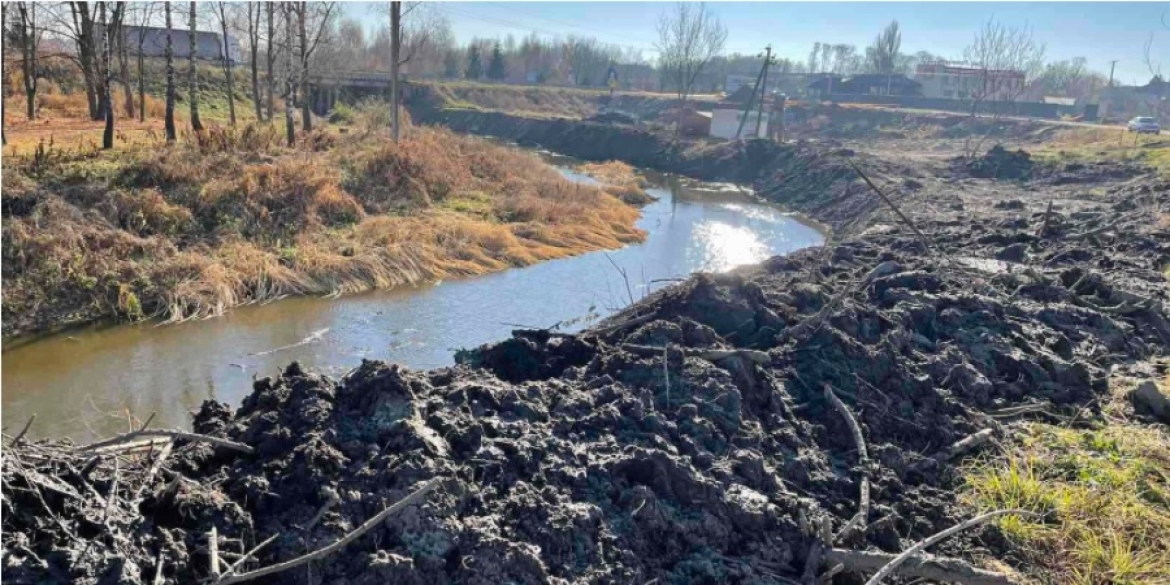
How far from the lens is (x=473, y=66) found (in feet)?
252

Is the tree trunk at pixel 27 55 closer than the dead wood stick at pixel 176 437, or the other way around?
the dead wood stick at pixel 176 437

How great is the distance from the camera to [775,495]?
5980mm

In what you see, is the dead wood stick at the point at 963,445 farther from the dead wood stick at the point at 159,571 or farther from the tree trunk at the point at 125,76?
the tree trunk at the point at 125,76

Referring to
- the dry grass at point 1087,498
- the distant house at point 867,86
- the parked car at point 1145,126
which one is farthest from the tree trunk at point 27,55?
the distant house at point 867,86

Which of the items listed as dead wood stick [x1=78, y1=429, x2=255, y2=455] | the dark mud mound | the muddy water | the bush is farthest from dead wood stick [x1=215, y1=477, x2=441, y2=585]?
the bush

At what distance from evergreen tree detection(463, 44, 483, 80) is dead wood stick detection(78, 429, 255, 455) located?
7562 cm

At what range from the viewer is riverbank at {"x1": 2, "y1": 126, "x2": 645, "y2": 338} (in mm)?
12727

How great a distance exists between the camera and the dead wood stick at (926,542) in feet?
16.7

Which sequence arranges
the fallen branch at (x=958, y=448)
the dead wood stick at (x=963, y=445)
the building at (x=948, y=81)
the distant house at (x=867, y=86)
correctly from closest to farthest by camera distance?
the fallen branch at (x=958, y=448), the dead wood stick at (x=963, y=445), the building at (x=948, y=81), the distant house at (x=867, y=86)

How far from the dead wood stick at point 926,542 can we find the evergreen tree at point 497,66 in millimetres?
77345

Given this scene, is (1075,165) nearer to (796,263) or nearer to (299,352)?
(796,263)

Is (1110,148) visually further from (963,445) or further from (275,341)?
(275,341)

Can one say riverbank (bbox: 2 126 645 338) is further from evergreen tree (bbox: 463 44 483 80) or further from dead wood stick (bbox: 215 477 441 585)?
evergreen tree (bbox: 463 44 483 80)

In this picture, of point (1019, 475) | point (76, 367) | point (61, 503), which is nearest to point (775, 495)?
point (1019, 475)
